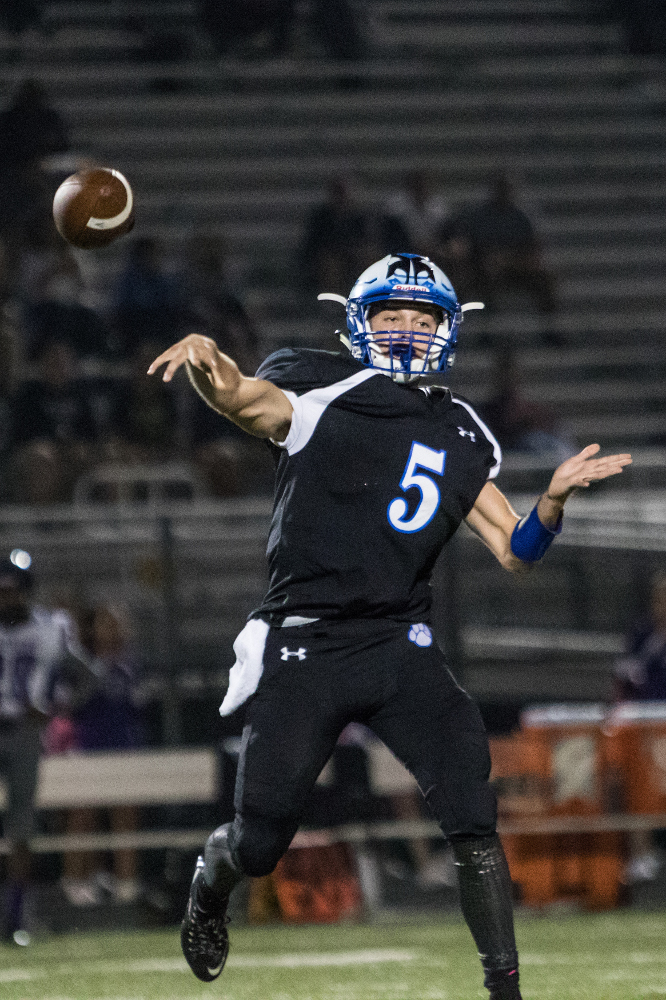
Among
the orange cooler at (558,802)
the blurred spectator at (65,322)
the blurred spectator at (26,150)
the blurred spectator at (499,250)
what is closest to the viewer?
the orange cooler at (558,802)

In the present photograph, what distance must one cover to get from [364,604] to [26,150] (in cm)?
906

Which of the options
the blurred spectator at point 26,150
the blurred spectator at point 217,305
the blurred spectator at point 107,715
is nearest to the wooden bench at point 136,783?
the blurred spectator at point 107,715

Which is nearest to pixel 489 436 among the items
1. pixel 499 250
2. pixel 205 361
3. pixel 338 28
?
pixel 205 361

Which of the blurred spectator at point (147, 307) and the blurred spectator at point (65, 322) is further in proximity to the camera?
the blurred spectator at point (147, 307)

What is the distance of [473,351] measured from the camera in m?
12.3

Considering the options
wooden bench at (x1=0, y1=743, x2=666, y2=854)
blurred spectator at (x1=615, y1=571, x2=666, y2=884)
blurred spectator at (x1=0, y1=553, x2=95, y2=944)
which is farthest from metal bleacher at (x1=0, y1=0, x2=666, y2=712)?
blurred spectator at (x1=0, y1=553, x2=95, y2=944)

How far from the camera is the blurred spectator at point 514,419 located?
10703mm

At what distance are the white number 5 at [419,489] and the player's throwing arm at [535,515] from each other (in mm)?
232

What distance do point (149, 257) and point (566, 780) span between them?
5.05 m

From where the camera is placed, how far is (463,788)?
3.99 m

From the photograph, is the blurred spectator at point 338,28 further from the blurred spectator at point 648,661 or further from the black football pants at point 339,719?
the black football pants at point 339,719

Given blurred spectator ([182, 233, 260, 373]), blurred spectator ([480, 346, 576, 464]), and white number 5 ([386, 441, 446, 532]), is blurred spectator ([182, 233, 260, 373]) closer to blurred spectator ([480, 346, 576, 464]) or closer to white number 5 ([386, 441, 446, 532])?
blurred spectator ([480, 346, 576, 464])

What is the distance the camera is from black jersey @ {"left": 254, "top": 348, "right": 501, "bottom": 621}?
13.6ft

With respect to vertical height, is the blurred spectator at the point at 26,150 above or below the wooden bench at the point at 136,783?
above
